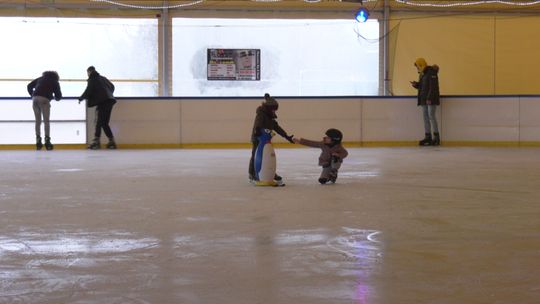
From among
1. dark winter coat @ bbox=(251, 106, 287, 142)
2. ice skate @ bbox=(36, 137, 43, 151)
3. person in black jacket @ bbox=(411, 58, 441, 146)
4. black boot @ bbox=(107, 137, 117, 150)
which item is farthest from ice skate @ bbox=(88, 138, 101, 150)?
dark winter coat @ bbox=(251, 106, 287, 142)

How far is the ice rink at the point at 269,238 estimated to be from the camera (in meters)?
3.75

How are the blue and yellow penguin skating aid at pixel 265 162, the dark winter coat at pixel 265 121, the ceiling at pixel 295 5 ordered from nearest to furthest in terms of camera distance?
1. the dark winter coat at pixel 265 121
2. the blue and yellow penguin skating aid at pixel 265 162
3. the ceiling at pixel 295 5

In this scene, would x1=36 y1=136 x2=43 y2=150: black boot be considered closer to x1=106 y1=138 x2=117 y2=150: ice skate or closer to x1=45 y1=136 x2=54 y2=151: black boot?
x1=45 y1=136 x2=54 y2=151: black boot

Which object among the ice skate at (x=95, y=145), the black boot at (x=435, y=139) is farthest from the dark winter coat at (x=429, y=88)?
the ice skate at (x=95, y=145)

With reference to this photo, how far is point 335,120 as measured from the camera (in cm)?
1648

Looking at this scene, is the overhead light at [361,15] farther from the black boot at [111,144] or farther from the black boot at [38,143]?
the black boot at [38,143]

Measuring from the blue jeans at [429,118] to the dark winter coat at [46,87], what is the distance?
707cm

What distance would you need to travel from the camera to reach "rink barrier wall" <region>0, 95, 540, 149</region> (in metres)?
16.3

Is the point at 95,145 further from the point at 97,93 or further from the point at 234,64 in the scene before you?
the point at 234,64

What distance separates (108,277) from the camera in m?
4.00

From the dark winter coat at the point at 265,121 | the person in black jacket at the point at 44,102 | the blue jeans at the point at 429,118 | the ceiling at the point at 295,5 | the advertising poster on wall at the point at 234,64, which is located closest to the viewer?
the dark winter coat at the point at 265,121

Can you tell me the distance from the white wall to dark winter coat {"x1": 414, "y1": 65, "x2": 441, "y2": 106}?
18.0 inches

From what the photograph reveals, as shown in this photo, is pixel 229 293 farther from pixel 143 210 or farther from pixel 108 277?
pixel 143 210

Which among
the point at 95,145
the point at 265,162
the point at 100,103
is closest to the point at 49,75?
the point at 100,103
